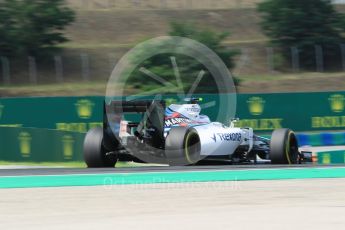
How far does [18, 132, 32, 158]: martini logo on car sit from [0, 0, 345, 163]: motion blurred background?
12.7 m

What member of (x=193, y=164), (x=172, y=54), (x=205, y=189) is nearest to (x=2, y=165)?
(x=193, y=164)

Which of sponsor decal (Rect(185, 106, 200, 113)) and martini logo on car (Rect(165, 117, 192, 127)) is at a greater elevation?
sponsor decal (Rect(185, 106, 200, 113))

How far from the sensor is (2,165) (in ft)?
59.6

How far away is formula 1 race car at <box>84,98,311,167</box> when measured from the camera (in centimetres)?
1412

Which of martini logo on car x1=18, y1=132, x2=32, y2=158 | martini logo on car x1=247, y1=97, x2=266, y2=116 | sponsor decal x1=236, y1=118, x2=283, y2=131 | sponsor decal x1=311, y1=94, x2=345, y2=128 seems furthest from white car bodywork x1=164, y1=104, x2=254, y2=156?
sponsor decal x1=311, y1=94, x2=345, y2=128

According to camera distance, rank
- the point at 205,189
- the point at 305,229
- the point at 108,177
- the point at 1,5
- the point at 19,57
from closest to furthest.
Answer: the point at 305,229, the point at 205,189, the point at 108,177, the point at 19,57, the point at 1,5

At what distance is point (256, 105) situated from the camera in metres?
23.3

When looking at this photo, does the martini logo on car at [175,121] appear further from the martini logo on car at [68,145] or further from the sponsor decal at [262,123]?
the sponsor decal at [262,123]

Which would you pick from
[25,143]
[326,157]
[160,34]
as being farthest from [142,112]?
[160,34]

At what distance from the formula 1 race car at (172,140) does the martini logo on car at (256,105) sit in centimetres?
769

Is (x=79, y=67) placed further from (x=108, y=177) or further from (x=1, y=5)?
(x=108, y=177)

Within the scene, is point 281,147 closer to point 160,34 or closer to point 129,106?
point 129,106

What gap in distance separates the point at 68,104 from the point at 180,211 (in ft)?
42.7

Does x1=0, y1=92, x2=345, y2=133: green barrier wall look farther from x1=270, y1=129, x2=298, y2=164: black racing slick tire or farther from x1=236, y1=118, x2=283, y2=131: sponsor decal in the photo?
x1=270, y1=129, x2=298, y2=164: black racing slick tire
